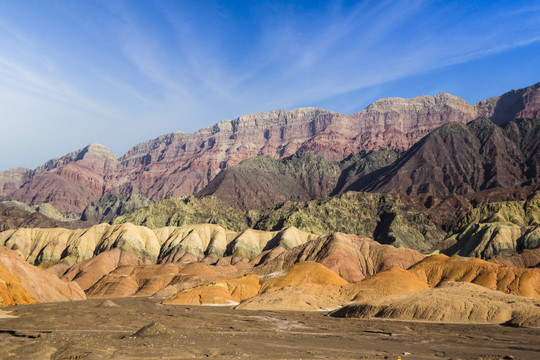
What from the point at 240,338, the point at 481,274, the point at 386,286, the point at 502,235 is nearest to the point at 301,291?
the point at 386,286

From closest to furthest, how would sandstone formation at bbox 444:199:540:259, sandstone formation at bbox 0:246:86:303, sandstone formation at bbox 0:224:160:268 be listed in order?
sandstone formation at bbox 0:246:86:303 → sandstone formation at bbox 444:199:540:259 → sandstone formation at bbox 0:224:160:268

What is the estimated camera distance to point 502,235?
14825 centimetres

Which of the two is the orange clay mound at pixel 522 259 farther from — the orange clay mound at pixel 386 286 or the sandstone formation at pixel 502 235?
the orange clay mound at pixel 386 286

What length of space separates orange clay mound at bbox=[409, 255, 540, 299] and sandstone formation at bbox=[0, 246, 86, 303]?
246 feet

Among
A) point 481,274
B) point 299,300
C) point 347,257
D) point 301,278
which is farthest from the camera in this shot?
point 347,257

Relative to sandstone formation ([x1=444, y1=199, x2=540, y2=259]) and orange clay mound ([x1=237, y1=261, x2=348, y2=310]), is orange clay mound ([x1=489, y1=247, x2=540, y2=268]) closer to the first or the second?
sandstone formation ([x1=444, y1=199, x2=540, y2=259])

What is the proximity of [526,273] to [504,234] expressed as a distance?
54.2 m

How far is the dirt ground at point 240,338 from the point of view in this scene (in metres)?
36.0

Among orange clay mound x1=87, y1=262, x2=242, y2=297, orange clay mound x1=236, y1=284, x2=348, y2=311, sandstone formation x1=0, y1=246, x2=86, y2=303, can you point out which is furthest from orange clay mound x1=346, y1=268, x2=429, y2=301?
sandstone formation x1=0, y1=246, x2=86, y2=303

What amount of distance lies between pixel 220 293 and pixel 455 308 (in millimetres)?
48799

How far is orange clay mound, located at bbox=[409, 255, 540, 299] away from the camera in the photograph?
94.9 meters

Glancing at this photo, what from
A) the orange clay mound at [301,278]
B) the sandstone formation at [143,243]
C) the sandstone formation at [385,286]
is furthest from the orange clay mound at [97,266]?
the sandstone formation at [385,286]

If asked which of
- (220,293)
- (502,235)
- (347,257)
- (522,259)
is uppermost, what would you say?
(502,235)

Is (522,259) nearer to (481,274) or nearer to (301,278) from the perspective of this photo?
(481,274)
